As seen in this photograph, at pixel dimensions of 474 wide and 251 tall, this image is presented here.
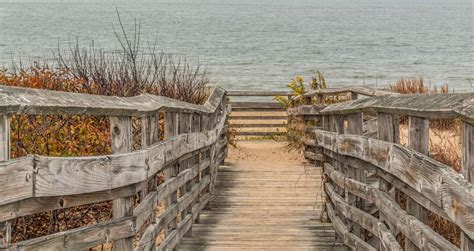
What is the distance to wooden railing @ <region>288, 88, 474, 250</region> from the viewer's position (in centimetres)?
345

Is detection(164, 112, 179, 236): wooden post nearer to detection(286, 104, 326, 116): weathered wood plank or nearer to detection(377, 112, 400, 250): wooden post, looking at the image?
detection(377, 112, 400, 250): wooden post

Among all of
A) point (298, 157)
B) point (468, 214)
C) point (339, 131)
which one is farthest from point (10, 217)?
point (298, 157)

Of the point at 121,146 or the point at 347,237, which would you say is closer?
the point at 121,146

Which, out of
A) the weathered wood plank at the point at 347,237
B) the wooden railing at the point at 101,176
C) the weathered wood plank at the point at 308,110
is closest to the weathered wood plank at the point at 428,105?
the weathered wood plank at the point at 347,237

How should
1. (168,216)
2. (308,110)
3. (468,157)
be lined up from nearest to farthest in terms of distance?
(468,157) → (168,216) → (308,110)

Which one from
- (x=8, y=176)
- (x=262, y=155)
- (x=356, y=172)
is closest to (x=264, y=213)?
(x=356, y=172)

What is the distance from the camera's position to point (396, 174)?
4.61 m

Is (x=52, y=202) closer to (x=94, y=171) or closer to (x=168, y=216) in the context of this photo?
(x=94, y=171)

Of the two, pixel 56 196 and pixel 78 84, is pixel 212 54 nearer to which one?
pixel 78 84

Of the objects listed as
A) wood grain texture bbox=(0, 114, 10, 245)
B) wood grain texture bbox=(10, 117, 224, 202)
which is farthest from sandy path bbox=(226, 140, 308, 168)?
wood grain texture bbox=(0, 114, 10, 245)

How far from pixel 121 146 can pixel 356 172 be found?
2.54 metres

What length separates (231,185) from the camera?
1037 cm

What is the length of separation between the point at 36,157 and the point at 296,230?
4.52 m

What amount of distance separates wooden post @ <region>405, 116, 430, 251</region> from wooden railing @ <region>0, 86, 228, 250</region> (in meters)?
1.57
